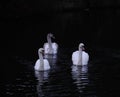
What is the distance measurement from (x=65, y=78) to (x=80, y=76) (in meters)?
0.85

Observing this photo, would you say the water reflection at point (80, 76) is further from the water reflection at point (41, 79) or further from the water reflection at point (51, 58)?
the water reflection at point (51, 58)

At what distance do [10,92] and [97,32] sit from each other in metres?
22.5

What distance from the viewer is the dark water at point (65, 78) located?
2116cm

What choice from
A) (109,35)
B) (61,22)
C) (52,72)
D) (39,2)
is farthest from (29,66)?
(39,2)

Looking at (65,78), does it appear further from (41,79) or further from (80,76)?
(41,79)

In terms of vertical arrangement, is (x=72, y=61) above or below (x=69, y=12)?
below

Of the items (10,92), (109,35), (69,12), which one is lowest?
(10,92)

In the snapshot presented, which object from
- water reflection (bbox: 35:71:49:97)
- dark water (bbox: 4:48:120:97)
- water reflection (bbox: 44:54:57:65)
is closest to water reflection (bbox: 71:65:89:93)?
dark water (bbox: 4:48:120:97)

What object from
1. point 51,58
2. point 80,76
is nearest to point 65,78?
point 80,76

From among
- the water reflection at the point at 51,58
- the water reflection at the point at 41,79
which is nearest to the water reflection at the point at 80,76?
the water reflection at the point at 41,79

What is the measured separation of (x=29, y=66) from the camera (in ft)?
89.6

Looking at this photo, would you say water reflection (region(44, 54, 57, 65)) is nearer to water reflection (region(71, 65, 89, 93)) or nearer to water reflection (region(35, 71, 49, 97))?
water reflection (region(71, 65, 89, 93))

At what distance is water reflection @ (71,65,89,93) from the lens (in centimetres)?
2235

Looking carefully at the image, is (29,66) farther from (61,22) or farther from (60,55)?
(61,22)
